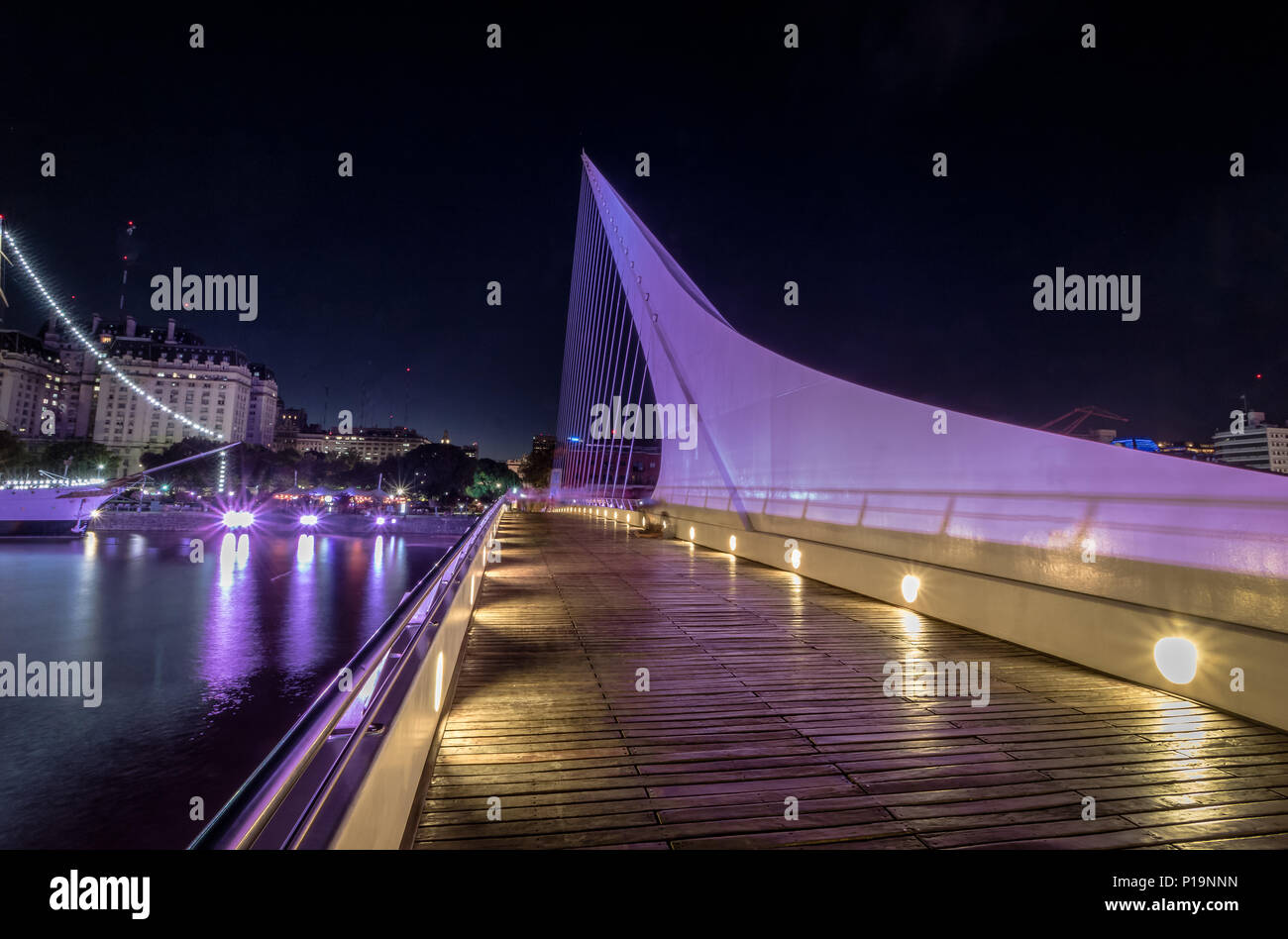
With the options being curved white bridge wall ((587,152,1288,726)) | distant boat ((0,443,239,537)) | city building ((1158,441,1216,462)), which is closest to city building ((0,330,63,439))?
distant boat ((0,443,239,537))

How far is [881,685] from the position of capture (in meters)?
3.79

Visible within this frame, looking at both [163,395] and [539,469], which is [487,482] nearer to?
[539,469]

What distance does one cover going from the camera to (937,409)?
5680 mm

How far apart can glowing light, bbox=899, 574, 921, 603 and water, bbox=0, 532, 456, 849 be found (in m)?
11.5

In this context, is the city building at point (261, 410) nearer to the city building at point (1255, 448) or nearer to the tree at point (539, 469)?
the tree at point (539, 469)


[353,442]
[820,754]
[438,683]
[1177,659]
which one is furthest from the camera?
[353,442]

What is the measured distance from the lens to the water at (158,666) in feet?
65.7

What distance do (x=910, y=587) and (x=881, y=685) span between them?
8.03 feet

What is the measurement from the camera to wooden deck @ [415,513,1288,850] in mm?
2150

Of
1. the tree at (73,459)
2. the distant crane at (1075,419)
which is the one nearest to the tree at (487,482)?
the tree at (73,459)

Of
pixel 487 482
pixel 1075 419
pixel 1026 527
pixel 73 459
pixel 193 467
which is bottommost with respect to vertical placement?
pixel 487 482

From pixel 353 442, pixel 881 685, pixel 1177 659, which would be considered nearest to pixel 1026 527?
pixel 1177 659

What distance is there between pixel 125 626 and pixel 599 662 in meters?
44.9

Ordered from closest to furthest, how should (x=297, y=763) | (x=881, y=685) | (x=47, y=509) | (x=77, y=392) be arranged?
(x=297, y=763)
(x=881, y=685)
(x=47, y=509)
(x=77, y=392)
